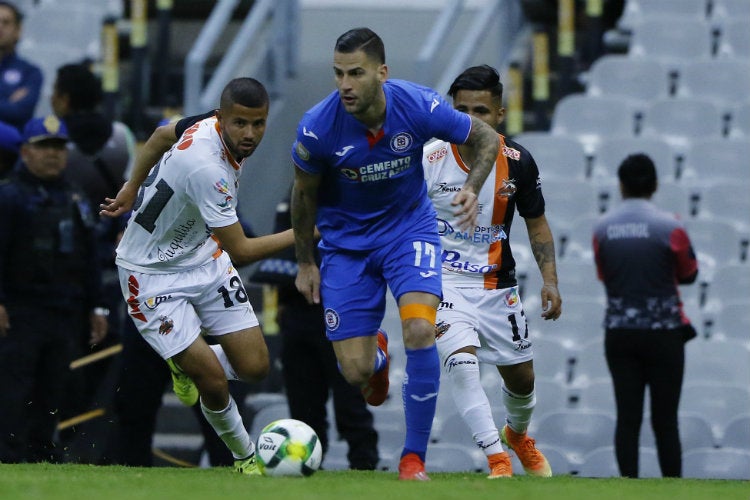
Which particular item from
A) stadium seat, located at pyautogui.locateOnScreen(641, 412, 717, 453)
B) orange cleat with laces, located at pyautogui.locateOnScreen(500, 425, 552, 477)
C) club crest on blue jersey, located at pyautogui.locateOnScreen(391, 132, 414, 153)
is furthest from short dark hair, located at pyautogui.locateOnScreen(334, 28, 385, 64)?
stadium seat, located at pyautogui.locateOnScreen(641, 412, 717, 453)

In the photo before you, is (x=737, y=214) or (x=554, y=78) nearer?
(x=737, y=214)

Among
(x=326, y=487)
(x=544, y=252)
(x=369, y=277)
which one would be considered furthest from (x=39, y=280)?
(x=326, y=487)

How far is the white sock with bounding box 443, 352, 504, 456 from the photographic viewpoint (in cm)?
854

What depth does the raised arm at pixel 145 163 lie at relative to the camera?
29.2ft

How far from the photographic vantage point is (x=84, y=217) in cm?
1073

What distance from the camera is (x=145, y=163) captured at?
29.4 ft

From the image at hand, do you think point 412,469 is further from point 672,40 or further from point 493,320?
point 672,40

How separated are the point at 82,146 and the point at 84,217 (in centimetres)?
128

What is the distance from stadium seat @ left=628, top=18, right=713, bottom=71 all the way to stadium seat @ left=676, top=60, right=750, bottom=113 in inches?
11.4

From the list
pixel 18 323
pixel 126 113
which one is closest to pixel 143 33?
pixel 126 113

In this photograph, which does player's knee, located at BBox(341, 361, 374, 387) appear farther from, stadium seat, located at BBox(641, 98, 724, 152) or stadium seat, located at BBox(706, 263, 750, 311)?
stadium seat, located at BBox(641, 98, 724, 152)

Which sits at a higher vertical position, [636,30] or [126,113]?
[636,30]

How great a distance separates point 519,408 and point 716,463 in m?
2.28

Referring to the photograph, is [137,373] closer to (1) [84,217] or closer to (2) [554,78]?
(1) [84,217]
